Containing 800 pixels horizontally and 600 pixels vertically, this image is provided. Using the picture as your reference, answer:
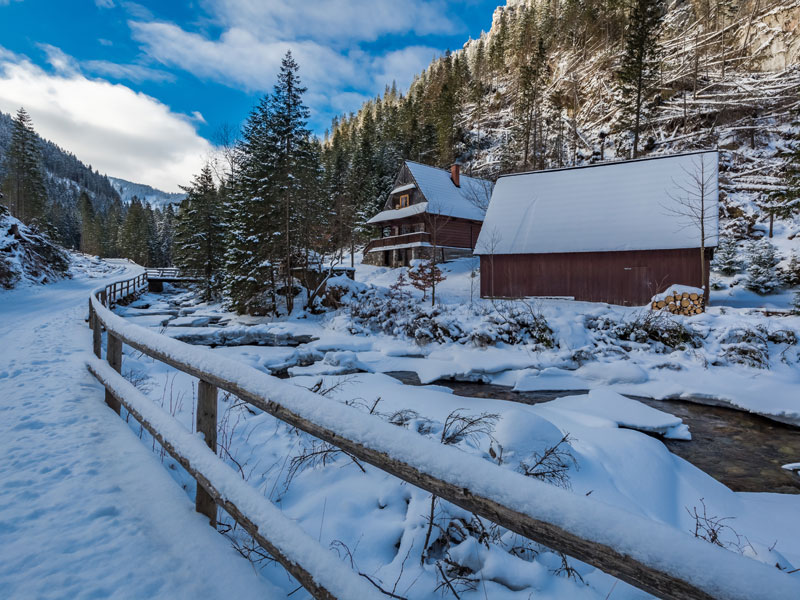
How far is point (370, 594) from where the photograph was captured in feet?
4.47

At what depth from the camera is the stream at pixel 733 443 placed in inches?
203

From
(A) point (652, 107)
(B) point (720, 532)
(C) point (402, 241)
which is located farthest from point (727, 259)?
(B) point (720, 532)

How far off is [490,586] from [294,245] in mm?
19580

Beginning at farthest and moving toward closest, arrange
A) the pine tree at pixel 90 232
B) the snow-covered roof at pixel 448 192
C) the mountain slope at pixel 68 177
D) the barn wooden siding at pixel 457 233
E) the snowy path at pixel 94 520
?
the mountain slope at pixel 68 177, the pine tree at pixel 90 232, the barn wooden siding at pixel 457 233, the snow-covered roof at pixel 448 192, the snowy path at pixel 94 520

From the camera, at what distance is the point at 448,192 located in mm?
33188

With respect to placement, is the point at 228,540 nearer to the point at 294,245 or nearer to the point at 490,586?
the point at 490,586

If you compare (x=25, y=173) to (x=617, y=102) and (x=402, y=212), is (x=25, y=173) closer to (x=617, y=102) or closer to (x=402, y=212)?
(x=402, y=212)

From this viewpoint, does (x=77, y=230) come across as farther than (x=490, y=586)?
Yes

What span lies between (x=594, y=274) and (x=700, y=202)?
548cm

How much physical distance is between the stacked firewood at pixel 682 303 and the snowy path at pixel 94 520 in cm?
1576

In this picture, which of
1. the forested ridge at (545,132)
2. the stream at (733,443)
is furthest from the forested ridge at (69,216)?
the stream at (733,443)

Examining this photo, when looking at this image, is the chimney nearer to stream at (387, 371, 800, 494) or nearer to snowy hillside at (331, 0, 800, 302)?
snowy hillside at (331, 0, 800, 302)

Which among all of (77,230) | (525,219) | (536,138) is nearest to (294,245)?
(525,219)

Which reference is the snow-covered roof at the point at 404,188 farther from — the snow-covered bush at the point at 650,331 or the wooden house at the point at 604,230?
the snow-covered bush at the point at 650,331
